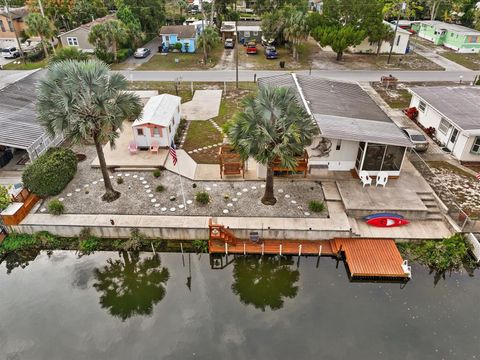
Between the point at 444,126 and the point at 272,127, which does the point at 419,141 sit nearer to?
the point at 444,126

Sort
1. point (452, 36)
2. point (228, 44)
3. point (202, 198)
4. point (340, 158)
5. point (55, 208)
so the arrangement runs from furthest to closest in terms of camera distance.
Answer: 1. point (228, 44)
2. point (452, 36)
3. point (340, 158)
4. point (202, 198)
5. point (55, 208)

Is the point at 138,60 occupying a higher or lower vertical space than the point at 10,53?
lower

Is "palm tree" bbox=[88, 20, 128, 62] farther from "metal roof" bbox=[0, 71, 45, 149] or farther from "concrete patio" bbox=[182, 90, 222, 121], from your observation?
"metal roof" bbox=[0, 71, 45, 149]

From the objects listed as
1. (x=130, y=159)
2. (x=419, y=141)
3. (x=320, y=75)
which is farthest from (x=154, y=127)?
(x=320, y=75)

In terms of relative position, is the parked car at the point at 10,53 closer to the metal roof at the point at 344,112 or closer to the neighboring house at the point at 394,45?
the metal roof at the point at 344,112

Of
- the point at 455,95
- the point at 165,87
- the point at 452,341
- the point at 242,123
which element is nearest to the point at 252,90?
the point at 165,87

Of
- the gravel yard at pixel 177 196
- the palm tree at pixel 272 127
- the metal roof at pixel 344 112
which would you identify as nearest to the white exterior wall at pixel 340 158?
the metal roof at pixel 344 112
